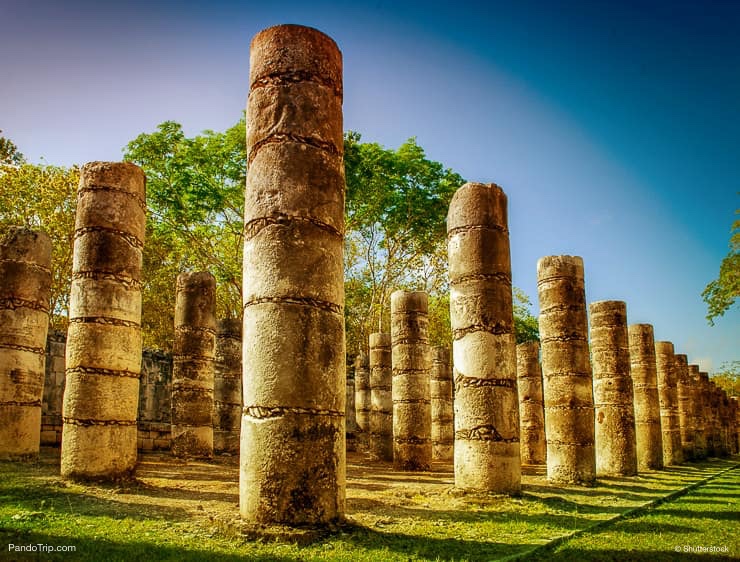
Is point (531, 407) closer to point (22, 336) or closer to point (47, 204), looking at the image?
point (22, 336)

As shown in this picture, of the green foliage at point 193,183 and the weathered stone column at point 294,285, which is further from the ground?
the green foliage at point 193,183

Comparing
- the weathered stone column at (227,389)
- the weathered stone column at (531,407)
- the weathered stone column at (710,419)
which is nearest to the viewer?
the weathered stone column at (227,389)

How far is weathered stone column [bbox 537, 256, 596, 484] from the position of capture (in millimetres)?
11695

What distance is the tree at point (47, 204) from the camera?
20.4 m

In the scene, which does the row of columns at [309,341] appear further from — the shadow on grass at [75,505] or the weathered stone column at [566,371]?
the shadow on grass at [75,505]

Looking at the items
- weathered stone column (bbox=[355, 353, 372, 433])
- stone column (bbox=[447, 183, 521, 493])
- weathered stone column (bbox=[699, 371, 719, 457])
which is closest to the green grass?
stone column (bbox=[447, 183, 521, 493])

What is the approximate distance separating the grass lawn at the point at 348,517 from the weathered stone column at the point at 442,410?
22.5ft

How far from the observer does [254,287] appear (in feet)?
20.8

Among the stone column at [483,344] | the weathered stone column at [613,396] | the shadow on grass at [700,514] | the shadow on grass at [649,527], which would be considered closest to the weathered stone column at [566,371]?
the weathered stone column at [613,396]

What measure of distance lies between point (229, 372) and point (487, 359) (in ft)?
29.4

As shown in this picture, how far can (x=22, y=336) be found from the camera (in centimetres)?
1198

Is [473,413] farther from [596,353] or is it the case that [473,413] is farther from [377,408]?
[377,408]

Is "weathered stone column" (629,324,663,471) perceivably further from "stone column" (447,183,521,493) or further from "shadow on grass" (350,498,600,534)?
"shadow on grass" (350,498,600,534)

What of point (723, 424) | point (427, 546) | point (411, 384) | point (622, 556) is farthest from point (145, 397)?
point (723, 424)
